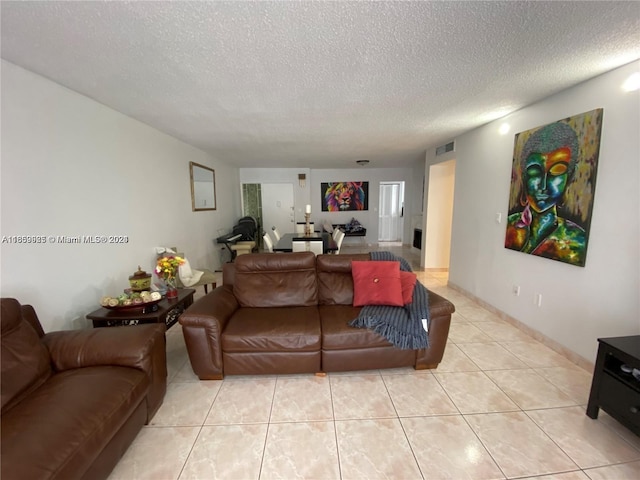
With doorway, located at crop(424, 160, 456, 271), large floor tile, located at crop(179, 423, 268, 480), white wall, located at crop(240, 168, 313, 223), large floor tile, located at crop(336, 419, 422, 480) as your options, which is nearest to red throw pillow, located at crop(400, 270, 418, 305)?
large floor tile, located at crop(336, 419, 422, 480)

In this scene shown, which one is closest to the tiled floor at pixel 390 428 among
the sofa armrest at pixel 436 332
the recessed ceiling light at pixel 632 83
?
the sofa armrest at pixel 436 332

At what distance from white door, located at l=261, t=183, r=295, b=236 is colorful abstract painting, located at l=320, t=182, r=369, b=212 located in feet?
3.34

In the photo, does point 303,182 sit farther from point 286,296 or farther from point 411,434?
point 411,434

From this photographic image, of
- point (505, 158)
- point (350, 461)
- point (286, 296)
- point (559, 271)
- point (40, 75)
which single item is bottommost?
point (350, 461)

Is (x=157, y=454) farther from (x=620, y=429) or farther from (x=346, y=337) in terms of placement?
(x=620, y=429)

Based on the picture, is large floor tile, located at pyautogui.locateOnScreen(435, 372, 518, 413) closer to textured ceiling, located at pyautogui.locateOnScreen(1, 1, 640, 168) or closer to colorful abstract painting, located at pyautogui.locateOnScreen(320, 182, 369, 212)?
textured ceiling, located at pyautogui.locateOnScreen(1, 1, 640, 168)

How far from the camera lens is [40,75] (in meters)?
1.86

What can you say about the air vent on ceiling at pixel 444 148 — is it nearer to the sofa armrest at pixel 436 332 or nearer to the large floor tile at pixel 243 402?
the sofa armrest at pixel 436 332

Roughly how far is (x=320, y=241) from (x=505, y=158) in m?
2.59

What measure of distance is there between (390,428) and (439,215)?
4.18 metres

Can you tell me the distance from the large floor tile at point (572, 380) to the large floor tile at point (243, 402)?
2.14 meters

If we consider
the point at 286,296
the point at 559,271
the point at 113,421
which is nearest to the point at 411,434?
the point at 286,296

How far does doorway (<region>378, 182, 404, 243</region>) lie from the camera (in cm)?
781

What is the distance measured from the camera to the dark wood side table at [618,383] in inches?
56.2
